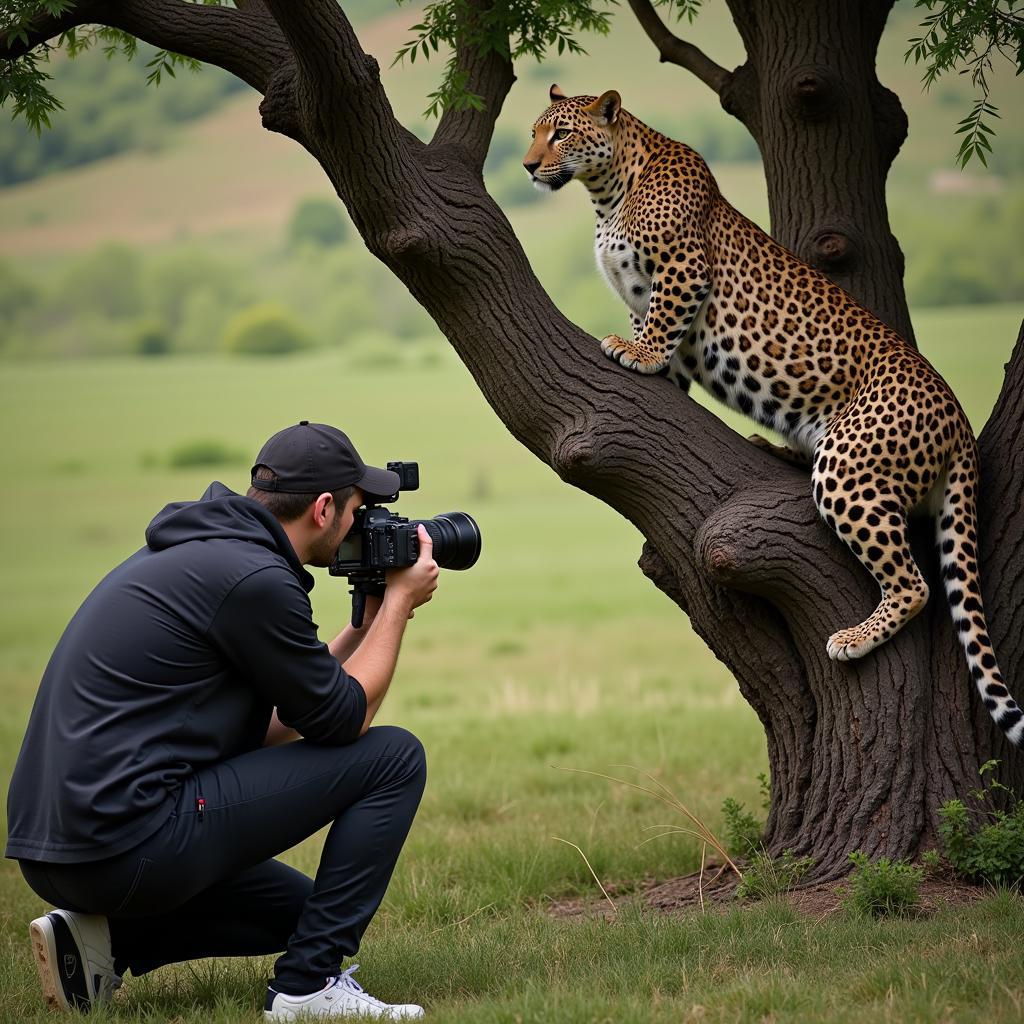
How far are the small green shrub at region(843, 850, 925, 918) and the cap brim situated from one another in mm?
1783

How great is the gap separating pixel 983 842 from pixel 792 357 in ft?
5.48

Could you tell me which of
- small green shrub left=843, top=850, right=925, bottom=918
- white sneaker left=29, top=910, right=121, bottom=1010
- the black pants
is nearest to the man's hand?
the black pants

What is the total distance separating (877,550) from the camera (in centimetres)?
399

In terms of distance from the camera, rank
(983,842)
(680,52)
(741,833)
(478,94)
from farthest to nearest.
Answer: (680,52) → (478,94) → (741,833) → (983,842)

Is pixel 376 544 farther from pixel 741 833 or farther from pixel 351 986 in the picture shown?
pixel 741 833

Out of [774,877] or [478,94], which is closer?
[774,877]

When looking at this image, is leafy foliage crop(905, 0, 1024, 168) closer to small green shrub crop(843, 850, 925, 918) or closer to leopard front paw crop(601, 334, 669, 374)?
leopard front paw crop(601, 334, 669, 374)

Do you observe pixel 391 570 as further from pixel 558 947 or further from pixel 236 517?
pixel 558 947

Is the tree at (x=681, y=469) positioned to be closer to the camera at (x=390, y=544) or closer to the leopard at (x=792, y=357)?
the leopard at (x=792, y=357)

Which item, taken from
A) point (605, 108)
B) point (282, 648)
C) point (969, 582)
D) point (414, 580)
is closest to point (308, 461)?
point (414, 580)

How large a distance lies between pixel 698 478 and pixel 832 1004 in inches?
71.4

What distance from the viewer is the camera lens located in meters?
3.50

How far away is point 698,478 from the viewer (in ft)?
13.9

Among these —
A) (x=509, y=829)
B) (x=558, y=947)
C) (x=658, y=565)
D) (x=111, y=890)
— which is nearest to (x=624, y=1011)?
(x=558, y=947)
